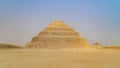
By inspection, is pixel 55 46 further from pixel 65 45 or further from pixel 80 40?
pixel 80 40

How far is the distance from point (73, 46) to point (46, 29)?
28.3 feet

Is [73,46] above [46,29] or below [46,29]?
below

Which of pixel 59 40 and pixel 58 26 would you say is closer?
pixel 59 40

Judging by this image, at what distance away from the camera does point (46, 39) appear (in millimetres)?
56375

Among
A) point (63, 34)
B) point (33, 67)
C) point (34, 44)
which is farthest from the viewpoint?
point (63, 34)

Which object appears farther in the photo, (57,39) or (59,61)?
(57,39)

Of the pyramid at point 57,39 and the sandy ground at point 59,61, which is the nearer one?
the sandy ground at point 59,61

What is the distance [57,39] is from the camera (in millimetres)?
56688

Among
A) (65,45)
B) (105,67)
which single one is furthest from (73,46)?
(105,67)

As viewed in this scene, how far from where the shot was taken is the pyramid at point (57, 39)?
55.3 m

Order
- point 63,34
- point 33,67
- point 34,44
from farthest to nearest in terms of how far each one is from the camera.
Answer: point 63,34 → point 34,44 → point 33,67

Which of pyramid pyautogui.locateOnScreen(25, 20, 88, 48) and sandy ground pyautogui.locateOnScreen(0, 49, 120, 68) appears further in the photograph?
pyramid pyautogui.locateOnScreen(25, 20, 88, 48)

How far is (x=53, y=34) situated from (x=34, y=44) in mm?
6164

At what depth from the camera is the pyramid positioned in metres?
55.3
